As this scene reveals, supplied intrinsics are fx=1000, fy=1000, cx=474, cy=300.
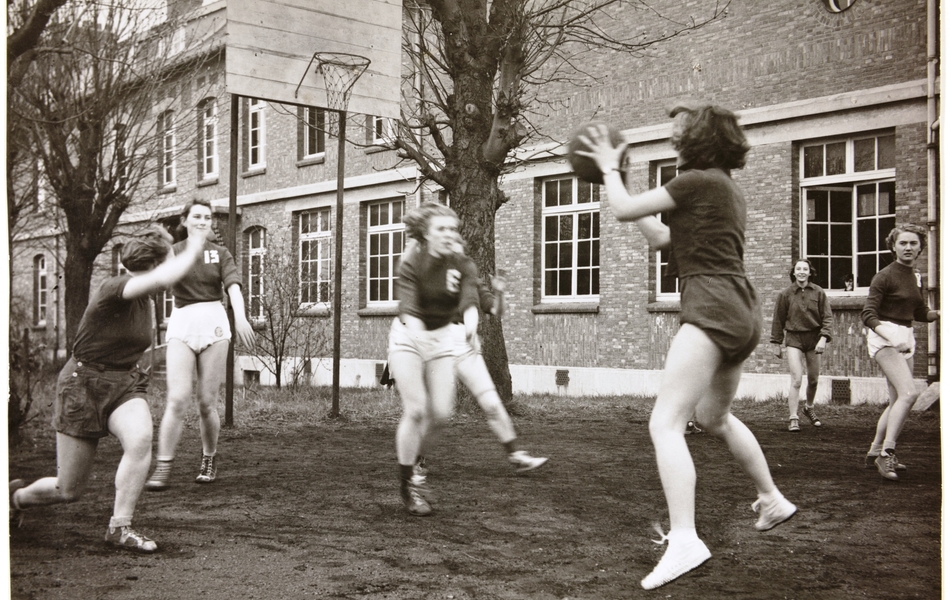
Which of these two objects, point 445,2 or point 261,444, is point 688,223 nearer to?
point 261,444

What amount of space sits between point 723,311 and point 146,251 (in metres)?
2.89

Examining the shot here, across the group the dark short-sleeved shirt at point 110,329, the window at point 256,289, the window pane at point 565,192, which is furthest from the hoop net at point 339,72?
the dark short-sleeved shirt at point 110,329

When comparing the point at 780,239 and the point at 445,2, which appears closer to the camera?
the point at 445,2

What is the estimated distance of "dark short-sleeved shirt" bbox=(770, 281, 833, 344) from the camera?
10906 millimetres

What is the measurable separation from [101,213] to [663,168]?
9441 millimetres

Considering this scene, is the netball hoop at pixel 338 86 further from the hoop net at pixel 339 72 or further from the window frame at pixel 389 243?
the window frame at pixel 389 243

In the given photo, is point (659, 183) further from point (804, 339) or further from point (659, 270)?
point (804, 339)

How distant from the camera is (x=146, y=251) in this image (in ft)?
16.7

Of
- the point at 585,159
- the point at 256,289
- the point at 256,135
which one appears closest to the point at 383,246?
the point at 256,289

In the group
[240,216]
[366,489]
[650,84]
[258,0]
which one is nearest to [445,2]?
[258,0]

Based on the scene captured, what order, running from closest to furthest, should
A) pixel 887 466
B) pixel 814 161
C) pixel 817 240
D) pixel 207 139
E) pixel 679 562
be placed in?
pixel 679 562
pixel 887 466
pixel 817 240
pixel 814 161
pixel 207 139

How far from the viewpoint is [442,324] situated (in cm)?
582

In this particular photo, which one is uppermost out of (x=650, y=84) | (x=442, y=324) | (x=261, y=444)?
(x=650, y=84)

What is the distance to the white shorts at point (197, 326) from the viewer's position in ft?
22.3
